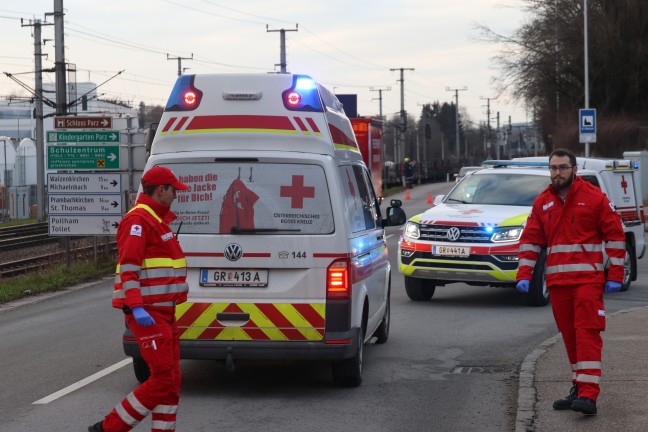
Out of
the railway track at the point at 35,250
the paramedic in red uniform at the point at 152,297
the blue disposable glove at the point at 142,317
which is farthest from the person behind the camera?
the railway track at the point at 35,250

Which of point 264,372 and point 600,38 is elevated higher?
point 600,38

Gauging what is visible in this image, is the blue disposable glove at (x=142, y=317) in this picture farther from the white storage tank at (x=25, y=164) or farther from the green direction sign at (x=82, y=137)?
the white storage tank at (x=25, y=164)

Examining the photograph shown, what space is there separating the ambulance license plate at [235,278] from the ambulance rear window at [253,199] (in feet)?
0.97

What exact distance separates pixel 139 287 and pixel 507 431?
2.74 metres

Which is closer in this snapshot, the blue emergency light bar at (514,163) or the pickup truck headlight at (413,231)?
the pickup truck headlight at (413,231)

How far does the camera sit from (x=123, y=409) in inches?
259

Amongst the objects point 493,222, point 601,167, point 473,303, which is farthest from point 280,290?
point 601,167

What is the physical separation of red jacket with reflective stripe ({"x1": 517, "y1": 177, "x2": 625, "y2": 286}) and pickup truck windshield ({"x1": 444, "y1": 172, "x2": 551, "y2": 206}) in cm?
732

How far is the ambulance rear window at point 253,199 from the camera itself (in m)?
8.63

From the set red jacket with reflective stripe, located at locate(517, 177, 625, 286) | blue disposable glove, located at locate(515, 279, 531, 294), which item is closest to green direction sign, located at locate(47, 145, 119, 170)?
blue disposable glove, located at locate(515, 279, 531, 294)

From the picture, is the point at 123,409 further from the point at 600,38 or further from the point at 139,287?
the point at 600,38

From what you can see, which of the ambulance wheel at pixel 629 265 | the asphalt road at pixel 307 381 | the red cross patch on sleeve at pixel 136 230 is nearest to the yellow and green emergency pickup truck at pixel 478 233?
the asphalt road at pixel 307 381

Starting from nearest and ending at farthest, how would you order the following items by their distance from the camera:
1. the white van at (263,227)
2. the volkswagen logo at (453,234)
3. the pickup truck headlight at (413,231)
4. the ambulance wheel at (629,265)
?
the white van at (263,227) → the volkswagen logo at (453,234) → the pickup truck headlight at (413,231) → the ambulance wheel at (629,265)

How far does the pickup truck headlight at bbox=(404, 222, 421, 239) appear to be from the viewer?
15039 millimetres
